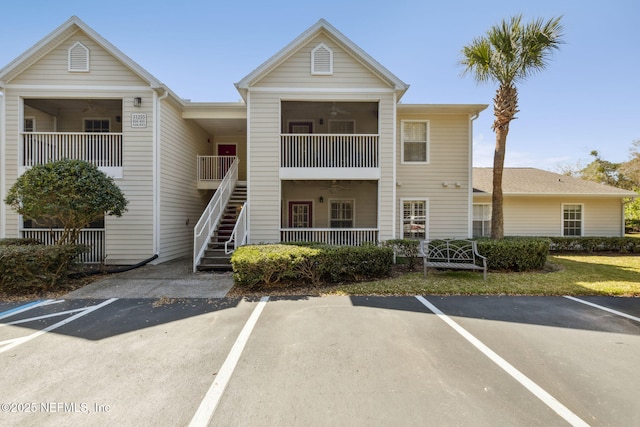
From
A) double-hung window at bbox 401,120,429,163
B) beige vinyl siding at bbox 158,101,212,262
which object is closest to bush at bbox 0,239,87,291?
beige vinyl siding at bbox 158,101,212,262

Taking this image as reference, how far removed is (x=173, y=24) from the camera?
441 inches

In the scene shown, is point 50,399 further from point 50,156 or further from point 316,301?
point 50,156

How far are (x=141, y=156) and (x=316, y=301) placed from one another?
25.7 feet

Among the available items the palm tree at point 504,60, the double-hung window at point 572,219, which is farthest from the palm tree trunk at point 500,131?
the double-hung window at point 572,219

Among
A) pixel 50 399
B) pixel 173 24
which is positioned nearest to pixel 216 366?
pixel 50 399

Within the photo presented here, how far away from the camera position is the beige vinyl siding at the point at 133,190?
9.01 meters

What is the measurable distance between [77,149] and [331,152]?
8.61 m

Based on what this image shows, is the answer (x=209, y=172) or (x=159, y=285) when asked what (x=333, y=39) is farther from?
(x=159, y=285)

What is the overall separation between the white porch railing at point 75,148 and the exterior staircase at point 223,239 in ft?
12.6

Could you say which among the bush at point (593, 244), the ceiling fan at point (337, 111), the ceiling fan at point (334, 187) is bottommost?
the bush at point (593, 244)

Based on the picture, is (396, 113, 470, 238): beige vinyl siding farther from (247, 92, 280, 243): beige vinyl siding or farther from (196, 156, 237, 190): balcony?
(196, 156, 237, 190): balcony

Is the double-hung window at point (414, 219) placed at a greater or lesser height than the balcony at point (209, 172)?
lesser

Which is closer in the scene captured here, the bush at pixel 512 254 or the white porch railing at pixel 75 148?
the bush at pixel 512 254

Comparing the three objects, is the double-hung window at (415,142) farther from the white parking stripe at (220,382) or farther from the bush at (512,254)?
the white parking stripe at (220,382)
